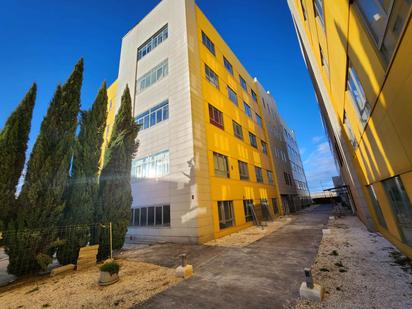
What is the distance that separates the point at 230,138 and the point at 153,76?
10.5 metres

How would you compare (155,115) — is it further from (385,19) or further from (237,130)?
(385,19)

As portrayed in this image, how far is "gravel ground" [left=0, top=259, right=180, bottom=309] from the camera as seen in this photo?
507 centimetres

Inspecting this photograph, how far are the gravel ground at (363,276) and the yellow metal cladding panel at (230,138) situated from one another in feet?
26.4

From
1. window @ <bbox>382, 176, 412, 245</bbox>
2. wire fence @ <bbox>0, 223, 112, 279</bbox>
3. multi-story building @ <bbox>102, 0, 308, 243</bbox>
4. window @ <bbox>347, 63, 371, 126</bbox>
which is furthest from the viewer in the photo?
multi-story building @ <bbox>102, 0, 308, 243</bbox>

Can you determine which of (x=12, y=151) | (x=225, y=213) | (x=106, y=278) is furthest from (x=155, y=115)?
(x=106, y=278)

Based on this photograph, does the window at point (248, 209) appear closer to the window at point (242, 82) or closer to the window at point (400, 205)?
the window at point (400, 205)

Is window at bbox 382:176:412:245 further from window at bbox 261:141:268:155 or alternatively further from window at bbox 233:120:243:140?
window at bbox 261:141:268:155

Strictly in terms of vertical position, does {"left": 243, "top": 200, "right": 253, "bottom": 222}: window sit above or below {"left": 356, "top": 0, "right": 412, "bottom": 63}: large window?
below

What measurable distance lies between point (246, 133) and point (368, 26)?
1886 cm

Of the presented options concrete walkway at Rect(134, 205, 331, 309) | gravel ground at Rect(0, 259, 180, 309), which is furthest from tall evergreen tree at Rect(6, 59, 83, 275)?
concrete walkway at Rect(134, 205, 331, 309)

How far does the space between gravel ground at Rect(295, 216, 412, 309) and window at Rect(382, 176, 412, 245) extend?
3.21 feet

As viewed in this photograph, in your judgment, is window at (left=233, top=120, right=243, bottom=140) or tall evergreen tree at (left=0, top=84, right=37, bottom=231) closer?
tall evergreen tree at (left=0, top=84, right=37, bottom=231)

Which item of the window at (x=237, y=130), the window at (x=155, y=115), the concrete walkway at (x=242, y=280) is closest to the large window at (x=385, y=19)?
the concrete walkway at (x=242, y=280)

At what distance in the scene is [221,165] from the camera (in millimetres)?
16234
